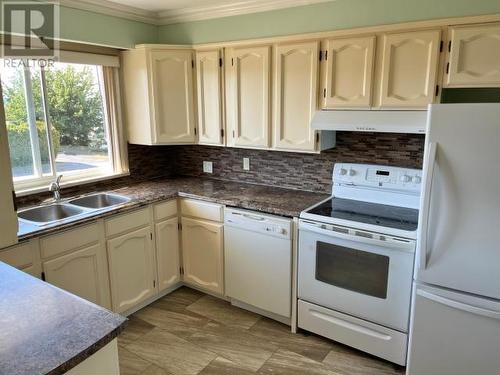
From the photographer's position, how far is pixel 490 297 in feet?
5.90

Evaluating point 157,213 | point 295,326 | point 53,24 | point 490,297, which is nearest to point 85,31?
point 53,24

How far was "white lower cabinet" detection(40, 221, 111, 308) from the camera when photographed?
2.26 metres

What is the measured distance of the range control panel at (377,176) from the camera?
2479mm

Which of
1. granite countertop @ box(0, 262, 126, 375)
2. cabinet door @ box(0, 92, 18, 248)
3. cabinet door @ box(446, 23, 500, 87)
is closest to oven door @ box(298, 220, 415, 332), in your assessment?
cabinet door @ box(446, 23, 500, 87)

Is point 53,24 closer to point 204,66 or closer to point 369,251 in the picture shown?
point 204,66

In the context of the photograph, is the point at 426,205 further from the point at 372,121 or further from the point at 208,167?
the point at 208,167

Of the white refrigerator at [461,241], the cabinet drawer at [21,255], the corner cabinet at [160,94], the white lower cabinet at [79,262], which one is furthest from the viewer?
the corner cabinet at [160,94]

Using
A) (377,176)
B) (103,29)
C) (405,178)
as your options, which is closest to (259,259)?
(377,176)

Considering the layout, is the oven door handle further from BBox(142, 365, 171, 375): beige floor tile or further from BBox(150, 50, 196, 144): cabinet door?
BBox(150, 50, 196, 144): cabinet door

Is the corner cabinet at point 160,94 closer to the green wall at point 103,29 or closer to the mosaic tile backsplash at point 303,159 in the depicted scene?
the green wall at point 103,29

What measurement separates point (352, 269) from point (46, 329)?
68.1 inches

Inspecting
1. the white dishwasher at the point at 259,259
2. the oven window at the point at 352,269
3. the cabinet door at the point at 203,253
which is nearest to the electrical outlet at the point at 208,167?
the cabinet door at the point at 203,253

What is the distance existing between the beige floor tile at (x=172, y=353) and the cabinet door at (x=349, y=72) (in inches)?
74.2

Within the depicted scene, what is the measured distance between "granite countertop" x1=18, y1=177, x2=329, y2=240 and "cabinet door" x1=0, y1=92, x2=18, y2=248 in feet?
4.01
